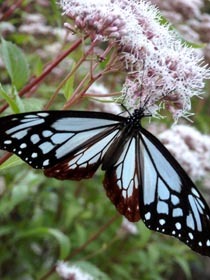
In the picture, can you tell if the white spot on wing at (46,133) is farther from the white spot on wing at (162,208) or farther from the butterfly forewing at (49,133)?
the white spot on wing at (162,208)

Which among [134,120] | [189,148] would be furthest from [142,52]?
[189,148]

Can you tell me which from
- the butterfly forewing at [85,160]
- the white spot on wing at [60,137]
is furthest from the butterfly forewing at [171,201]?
the white spot on wing at [60,137]

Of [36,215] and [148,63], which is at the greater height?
[148,63]

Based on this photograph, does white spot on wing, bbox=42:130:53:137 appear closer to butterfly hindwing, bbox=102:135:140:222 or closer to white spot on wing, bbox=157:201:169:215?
butterfly hindwing, bbox=102:135:140:222

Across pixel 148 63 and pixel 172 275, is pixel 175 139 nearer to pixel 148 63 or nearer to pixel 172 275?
pixel 148 63

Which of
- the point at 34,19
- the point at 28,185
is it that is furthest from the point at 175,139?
the point at 34,19

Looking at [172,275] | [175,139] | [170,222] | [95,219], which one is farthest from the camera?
[172,275]
